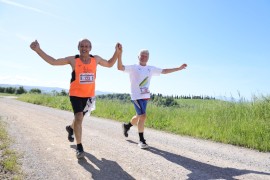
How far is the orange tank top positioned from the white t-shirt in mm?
1556

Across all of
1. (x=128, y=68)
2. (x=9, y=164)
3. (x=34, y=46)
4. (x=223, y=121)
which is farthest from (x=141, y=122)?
(x=223, y=121)

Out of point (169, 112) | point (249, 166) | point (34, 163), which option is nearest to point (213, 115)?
point (169, 112)

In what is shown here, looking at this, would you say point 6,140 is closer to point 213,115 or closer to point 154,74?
point 154,74

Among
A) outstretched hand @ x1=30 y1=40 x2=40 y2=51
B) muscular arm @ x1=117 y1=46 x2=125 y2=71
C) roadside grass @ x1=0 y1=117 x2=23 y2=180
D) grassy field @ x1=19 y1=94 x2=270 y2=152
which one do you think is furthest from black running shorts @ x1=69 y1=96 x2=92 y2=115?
grassy field @ x1=19 y1=94 x2=270 y2=152

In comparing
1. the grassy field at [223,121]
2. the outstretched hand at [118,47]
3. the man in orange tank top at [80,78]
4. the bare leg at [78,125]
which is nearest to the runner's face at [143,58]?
the outstretched hand at [118,47]

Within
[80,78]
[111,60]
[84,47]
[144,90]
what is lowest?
[144,90]

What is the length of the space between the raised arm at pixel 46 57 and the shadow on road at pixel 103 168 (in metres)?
1.80

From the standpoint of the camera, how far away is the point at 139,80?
299 inches

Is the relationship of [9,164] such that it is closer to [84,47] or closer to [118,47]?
[84,47]

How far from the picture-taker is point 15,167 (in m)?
5.15

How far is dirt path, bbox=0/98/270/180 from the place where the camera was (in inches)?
201

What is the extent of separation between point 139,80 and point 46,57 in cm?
234

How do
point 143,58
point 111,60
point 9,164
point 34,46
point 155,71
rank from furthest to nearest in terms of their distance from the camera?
point 155,71, point 143,58, point 111,60, point 34,46, point 9,164

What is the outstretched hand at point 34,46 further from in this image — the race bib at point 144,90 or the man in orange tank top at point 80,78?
the race bib at point 144,90
